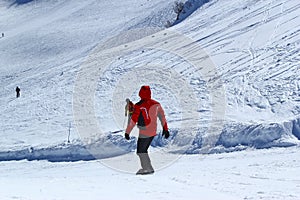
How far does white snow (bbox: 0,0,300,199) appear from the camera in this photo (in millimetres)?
7898

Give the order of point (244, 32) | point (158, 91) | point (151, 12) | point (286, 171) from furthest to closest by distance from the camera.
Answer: point (151, 12), point (244, 32), point (158, 91), point (286, 171)

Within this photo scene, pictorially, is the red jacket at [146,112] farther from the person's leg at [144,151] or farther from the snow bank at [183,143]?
the snow bank at [183,143]

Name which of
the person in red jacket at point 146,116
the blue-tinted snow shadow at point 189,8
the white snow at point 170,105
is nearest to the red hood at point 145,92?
the person in red jacket at point 146,116

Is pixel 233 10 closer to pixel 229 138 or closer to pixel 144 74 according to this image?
pixel 144 74

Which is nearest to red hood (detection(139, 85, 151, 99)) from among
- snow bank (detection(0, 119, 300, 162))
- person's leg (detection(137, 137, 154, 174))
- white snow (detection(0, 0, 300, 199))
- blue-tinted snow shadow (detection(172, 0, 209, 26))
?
person's leg (detection(137, 137, 154, 174))

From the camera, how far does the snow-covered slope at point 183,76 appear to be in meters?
15.4

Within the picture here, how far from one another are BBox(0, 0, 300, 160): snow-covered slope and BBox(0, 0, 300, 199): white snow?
0.25 ft

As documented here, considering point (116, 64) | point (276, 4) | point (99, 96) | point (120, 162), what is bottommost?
point (120, 162)

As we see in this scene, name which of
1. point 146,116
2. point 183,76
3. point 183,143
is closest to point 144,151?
point 146,116

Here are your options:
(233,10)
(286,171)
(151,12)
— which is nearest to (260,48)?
(233,10)

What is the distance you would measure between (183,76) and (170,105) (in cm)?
469

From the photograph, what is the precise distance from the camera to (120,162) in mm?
13852

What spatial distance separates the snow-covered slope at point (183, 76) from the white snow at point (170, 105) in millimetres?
77

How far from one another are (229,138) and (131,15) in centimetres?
3749
